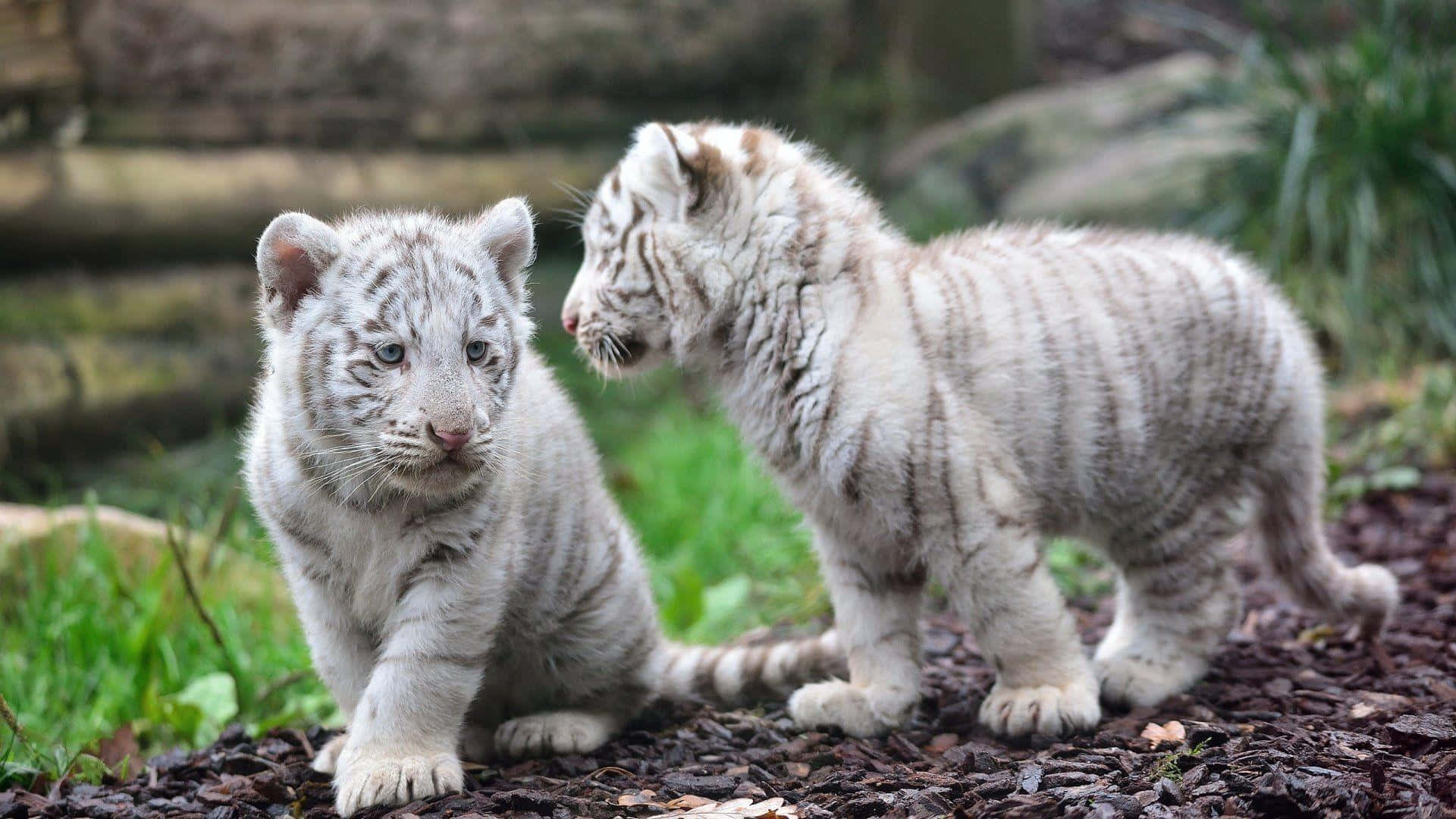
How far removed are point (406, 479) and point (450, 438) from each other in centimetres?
18

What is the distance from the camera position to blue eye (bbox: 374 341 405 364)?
10.3ft

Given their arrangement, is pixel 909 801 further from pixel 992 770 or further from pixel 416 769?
pixel 416 769

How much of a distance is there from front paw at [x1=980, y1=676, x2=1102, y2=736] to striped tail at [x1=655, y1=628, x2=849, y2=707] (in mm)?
629

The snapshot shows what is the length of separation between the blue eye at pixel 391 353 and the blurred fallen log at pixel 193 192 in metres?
3.09

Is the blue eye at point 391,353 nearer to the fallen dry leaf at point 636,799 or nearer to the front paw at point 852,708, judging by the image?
the fallen dry leaf at point 636,799

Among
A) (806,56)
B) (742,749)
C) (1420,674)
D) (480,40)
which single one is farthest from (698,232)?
(806,56)

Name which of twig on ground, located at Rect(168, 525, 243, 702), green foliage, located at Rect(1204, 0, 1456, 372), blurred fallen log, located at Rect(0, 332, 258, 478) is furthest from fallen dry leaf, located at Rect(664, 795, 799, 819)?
green foliage, located at Rect(1204, 0, 1456, 372)

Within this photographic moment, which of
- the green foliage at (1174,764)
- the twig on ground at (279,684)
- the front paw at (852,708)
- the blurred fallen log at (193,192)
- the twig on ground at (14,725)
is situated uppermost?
the blurred fallen log at (193,192)

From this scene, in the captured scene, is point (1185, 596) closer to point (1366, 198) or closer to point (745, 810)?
point (745, 810)

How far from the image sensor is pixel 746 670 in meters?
4.02

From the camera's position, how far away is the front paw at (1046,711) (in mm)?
3453

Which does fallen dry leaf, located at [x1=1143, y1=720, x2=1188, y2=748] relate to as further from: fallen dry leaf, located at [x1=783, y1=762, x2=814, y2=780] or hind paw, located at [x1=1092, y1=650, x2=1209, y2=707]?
fallen dry leaf, located at [x1=783, y1=762, x2=814, y2=780]

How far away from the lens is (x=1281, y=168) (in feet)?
24.7

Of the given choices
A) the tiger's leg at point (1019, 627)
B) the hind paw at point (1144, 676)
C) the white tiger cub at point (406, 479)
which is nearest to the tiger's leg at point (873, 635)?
the tiger's leg at point (1019, 627)
